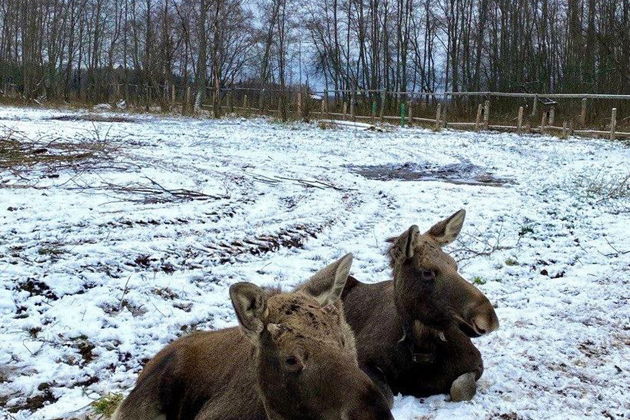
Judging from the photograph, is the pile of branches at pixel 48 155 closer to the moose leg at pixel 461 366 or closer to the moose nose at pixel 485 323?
the moose leg at pixel 461 366

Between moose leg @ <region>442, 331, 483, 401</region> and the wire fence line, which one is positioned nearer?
moose leg @ <region>442, 331, 483, 401</region>

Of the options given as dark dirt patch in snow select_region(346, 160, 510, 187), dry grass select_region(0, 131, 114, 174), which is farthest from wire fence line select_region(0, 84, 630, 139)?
dry grass select_region(0, 131, 114, 174)

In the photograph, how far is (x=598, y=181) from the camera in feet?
45.4

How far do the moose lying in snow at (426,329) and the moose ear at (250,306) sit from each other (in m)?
1.53

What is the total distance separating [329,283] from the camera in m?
3.17

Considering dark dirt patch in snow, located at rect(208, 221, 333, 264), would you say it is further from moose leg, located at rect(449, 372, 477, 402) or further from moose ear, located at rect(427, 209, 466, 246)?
moose leg, located at rect(449, 372, 477, 402)

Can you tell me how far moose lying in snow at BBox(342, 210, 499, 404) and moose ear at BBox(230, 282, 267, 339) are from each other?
1.53 m

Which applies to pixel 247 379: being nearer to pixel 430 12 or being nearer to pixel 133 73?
pixel 430 12

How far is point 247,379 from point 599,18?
45403 mm

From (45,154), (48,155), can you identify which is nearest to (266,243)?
(48,155)

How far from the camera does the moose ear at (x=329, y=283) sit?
10.3ft

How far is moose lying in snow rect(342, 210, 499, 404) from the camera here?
393cm

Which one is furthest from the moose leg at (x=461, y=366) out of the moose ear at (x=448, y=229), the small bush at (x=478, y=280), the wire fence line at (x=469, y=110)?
the wire fence line at (x=469, y=110)

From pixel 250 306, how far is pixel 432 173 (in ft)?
43.5
